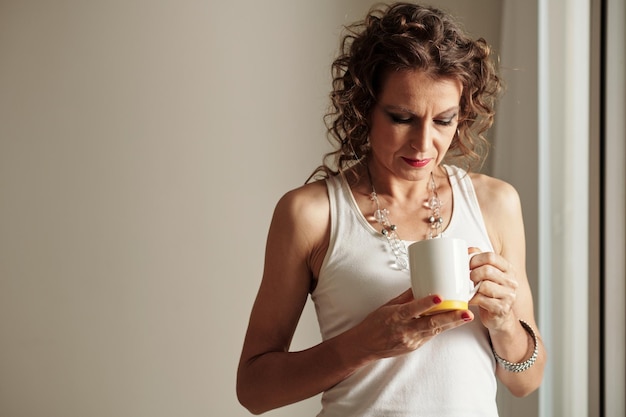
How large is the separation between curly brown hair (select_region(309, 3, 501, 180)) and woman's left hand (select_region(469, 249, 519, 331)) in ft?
1.01

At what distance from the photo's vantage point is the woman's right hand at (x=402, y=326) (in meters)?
1.13

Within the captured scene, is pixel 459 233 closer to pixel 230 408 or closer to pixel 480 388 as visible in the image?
pixel 480 388

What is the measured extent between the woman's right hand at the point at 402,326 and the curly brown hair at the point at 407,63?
0.35 m

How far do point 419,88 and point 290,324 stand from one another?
1.47ft

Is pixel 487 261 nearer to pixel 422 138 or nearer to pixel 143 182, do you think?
pixel 422 138

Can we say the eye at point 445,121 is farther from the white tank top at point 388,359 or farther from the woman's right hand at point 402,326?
the woman's right hand at point 402,326

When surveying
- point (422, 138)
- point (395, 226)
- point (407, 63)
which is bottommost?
point (395, 226)

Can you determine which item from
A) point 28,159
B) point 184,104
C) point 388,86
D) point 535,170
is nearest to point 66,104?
point 28,159

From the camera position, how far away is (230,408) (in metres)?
3.17

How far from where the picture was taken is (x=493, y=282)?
46.8 inches

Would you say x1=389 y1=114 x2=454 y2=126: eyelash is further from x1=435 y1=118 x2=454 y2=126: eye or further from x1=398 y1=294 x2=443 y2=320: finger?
x1=398 y1=294 x2=443 y2=320: finger

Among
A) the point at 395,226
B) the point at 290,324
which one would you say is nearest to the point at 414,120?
the point at 395,226

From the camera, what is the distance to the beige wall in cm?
312

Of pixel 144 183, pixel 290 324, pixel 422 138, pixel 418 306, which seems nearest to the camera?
pixel 418 306
